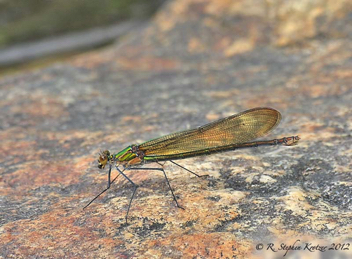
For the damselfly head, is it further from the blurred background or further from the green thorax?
the blurred background

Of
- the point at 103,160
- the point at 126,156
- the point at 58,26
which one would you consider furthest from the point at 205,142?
the point at 58,26

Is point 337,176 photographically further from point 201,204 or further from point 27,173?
point 27,173

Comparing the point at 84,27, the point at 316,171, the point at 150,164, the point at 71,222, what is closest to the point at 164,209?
the point at 71,222

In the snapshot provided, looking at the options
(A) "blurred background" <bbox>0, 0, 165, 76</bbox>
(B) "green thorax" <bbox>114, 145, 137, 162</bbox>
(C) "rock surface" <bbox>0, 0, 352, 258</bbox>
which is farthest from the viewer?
(A) "blurred background" <bbox>0, 0, 165, 76</bbox>

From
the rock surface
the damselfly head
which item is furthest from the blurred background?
the damselfly head

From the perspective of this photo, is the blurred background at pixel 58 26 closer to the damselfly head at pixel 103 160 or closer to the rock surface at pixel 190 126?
Result: the rock surface at pixel 190 126

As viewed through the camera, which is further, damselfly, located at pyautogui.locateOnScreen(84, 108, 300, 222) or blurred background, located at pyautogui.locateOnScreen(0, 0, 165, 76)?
blurred background, located at pyautogui.locateOnScreen(0, 0, 165, 76)
